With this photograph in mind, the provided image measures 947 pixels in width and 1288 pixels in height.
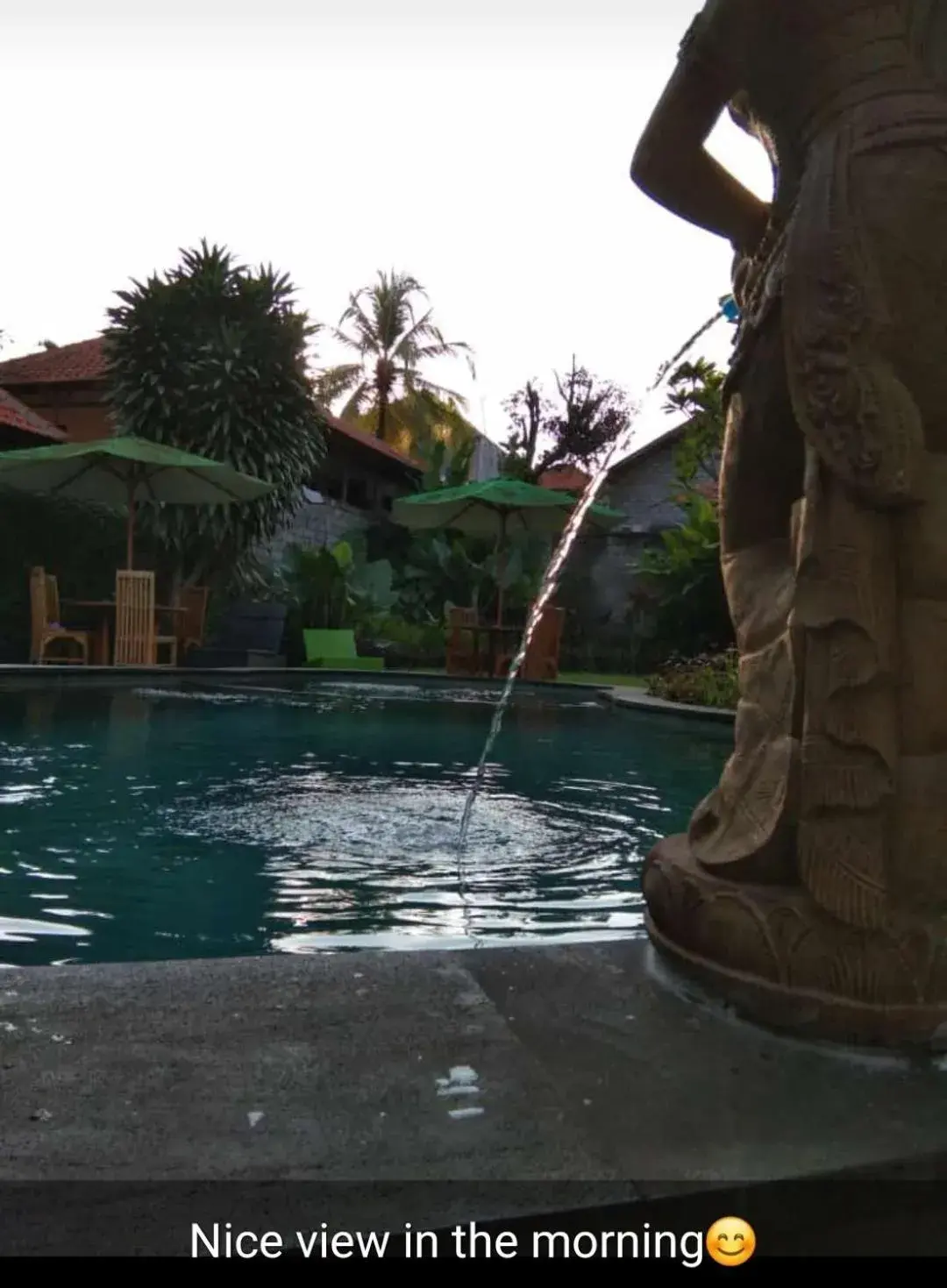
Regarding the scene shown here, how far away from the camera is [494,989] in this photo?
67.9 inches

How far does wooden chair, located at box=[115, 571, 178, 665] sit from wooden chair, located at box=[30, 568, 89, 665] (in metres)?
0.60

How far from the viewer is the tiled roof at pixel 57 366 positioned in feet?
71.2

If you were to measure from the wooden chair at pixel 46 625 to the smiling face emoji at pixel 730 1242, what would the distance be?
1213 centimetres

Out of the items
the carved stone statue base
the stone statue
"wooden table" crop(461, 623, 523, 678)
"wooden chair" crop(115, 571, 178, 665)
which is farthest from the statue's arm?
"wooden table" crop(461, 623, 523, 678)

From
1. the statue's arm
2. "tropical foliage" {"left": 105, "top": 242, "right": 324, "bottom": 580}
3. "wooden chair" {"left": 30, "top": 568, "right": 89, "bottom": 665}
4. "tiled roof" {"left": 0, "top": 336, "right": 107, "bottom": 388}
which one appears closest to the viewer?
the statue's arm

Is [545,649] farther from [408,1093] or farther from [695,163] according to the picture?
[408,1093]

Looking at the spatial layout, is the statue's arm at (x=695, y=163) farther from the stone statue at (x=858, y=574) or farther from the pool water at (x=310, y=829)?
the pool water at (x=310, y=829)

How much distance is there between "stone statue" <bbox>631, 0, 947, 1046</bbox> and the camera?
1.57 meters

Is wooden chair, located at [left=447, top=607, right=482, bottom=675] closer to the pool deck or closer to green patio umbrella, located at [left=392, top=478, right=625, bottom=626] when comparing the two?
green patio umbrella, located at [left=392, top=478, right=625, bottom=626]

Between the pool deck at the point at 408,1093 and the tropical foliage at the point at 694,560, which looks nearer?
the pool deck at the point at 408,1093

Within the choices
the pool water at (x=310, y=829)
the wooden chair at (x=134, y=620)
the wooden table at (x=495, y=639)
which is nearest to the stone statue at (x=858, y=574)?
the pool water at (x=310, y=829)

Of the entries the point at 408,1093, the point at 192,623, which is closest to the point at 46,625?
the point at 192,623

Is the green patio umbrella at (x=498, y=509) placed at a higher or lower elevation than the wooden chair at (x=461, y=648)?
higher

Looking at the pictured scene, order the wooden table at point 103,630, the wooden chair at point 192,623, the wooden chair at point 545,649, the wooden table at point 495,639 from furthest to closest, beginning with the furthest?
the wooden chair at point 192,623 < the wooden table at point 495,639 < the wooden chair at point 545,649 < the wooden table at point 103,630
